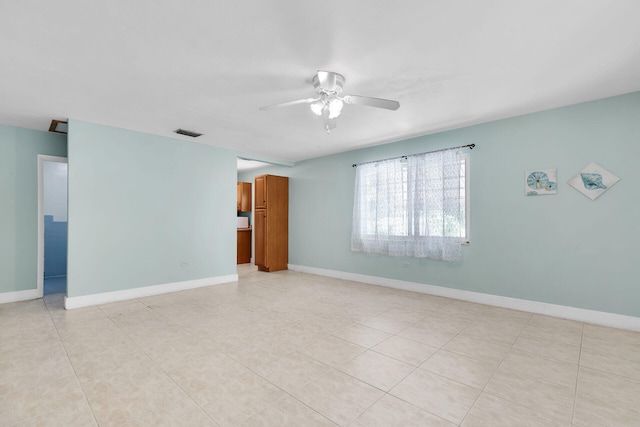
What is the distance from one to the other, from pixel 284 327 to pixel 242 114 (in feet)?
9.01

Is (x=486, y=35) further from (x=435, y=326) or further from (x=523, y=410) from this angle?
(x=435, y=326)

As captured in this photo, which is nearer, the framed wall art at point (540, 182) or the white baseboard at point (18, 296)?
the framed wall art at point (540, 182)

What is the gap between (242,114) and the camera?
12.5 ft

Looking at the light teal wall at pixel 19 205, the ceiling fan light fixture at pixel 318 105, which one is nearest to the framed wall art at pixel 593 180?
the ceiling fan light fixture at pixel 318 105

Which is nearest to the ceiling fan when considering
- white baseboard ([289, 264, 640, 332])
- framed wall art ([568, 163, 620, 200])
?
framed wall art ([568, 163, 620, 200])

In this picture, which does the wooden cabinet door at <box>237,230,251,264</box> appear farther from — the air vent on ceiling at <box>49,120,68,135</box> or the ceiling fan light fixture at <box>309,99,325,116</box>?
the ceiling fan light fixture at <box>309,99,325,116</box>

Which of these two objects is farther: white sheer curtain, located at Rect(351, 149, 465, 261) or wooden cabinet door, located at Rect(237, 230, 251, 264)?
wooden cabinet door, located at Rect(237, 230, 251, 264)

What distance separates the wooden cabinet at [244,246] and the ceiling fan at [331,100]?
5.95 m

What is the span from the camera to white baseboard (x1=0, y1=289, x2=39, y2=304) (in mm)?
4246

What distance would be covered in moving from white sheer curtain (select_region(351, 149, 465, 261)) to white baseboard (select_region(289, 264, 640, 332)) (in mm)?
545

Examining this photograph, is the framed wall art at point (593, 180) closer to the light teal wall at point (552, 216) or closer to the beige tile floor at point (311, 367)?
the light teal wall at point (552, 216)

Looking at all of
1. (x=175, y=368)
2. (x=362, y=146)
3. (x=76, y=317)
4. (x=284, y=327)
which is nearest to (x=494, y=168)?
(x=362, y=146)

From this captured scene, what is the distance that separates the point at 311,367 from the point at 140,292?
3524 millimetres

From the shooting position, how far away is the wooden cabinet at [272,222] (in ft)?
21.9
